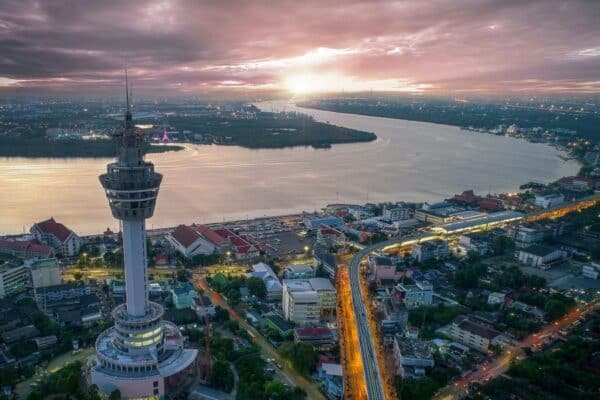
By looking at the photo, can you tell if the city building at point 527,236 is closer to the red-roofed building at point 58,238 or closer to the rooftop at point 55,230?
the red-roofed building at point 58,238

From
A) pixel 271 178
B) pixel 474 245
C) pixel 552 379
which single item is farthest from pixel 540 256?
pixel 271 178

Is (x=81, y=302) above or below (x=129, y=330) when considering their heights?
below

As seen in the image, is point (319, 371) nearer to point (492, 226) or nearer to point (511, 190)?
point (492, 226)

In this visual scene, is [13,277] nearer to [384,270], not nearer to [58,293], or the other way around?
[58,293]

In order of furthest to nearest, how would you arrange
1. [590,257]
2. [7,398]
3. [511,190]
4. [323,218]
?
[511,190] < [323,218] < [590,257] < [7,398]

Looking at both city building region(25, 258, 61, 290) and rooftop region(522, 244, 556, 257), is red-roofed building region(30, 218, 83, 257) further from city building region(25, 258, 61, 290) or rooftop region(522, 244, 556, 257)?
rooftop region(522, 244, 556, 257)

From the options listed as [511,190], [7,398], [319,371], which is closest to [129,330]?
[7,398]
